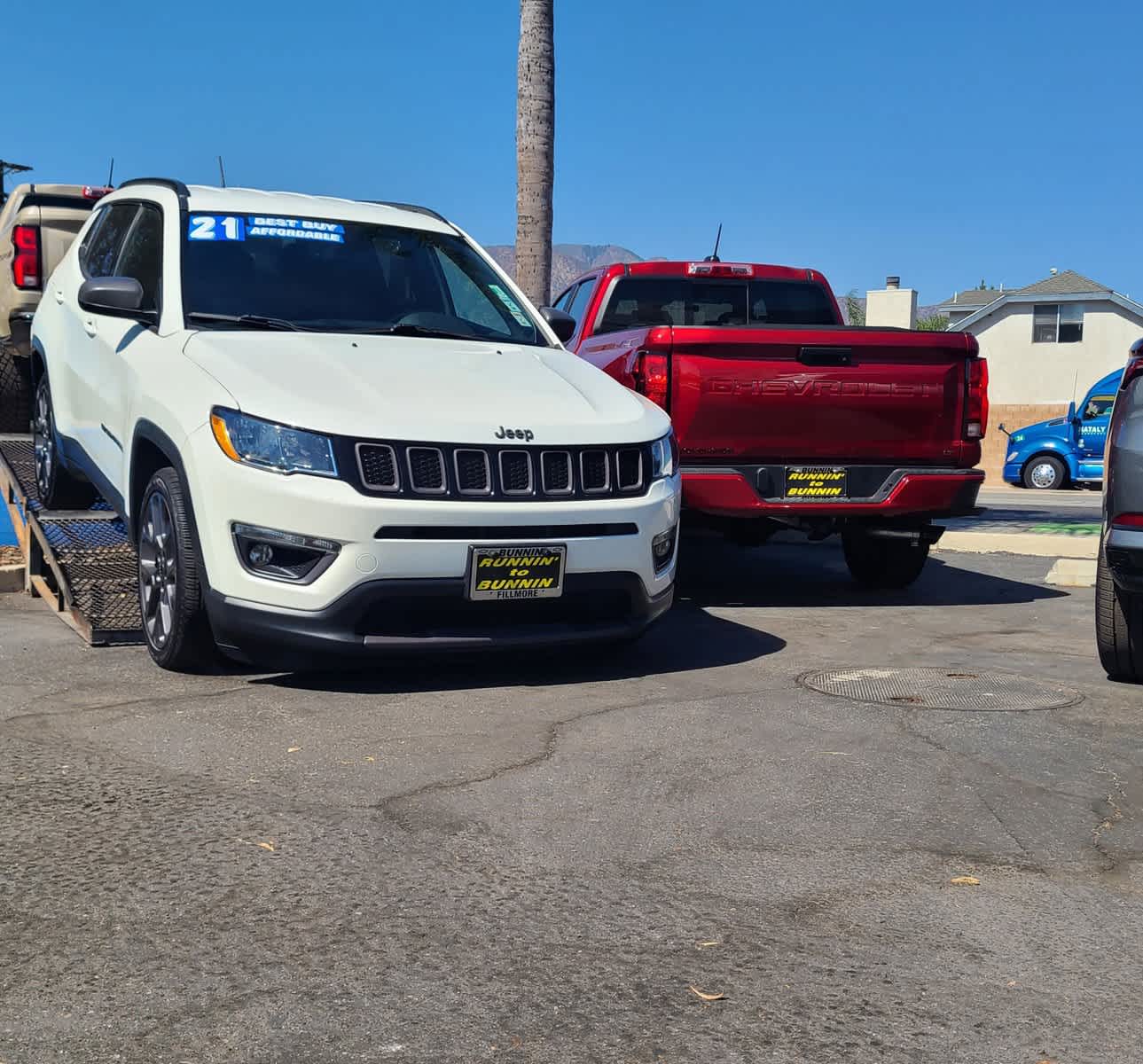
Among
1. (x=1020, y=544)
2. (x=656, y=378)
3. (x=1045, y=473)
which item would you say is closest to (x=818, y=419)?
(x=656, y=378)

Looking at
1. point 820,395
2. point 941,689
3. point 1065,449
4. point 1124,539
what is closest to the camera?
point 1124,539

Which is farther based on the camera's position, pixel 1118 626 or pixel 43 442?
pixel 43 442

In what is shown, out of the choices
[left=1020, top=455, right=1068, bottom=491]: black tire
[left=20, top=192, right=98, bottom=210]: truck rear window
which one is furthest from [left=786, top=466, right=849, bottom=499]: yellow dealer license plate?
[left=1020, top=455, right=1068, bottom=491]: black tire

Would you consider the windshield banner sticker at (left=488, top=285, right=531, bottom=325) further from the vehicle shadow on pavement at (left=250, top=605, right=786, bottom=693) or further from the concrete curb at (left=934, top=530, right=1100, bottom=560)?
the concrete curb at (left=934, top=530, right=1100, bottom=560)

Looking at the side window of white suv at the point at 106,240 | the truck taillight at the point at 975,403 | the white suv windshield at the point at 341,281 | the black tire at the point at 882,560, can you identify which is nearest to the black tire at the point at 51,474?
the side window of white suv at the point at 106,240

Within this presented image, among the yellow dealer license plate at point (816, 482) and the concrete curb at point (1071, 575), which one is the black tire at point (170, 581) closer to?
the yellow dealer license plate at point (816, 482)

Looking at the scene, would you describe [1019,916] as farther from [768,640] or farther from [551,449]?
[768,640]

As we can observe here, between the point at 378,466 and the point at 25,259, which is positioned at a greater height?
the point at 25,259

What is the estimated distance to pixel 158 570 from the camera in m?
6.02

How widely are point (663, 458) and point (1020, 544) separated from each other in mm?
6390

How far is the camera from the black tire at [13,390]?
1032 centimetres

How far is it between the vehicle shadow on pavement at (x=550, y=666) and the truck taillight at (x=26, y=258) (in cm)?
579

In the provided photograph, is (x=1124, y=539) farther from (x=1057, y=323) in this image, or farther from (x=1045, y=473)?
(x=1057, y=323)

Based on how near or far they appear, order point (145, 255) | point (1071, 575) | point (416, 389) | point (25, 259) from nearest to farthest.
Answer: point (416, 389) < point (145, 255) < point (1071, 575) < point (25, 259)
